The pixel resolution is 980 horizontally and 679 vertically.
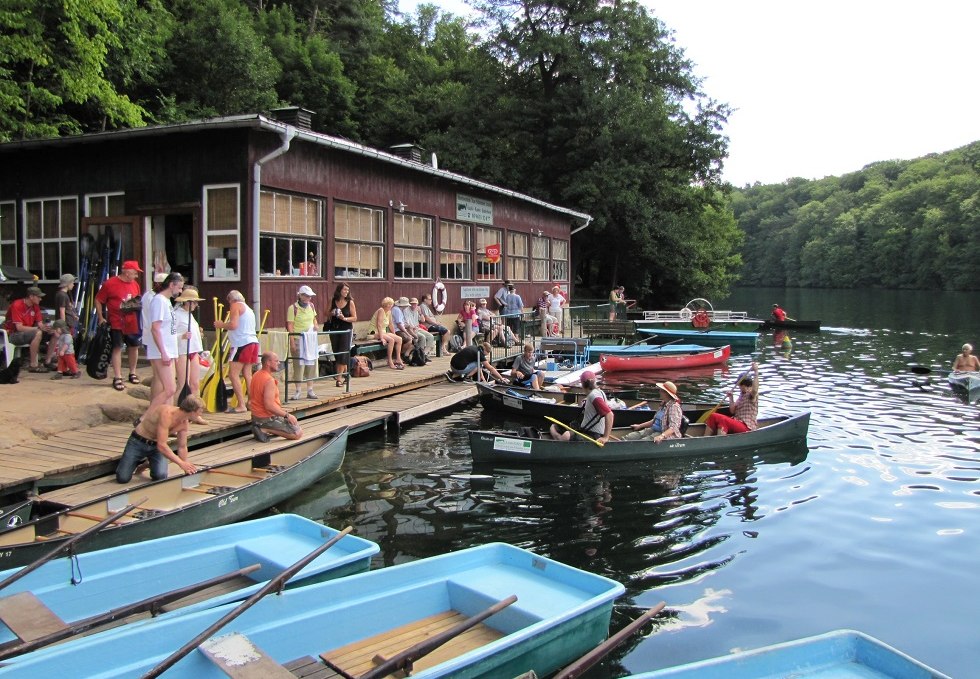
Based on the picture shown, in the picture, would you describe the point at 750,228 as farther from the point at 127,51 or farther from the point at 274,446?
the point at 274,446

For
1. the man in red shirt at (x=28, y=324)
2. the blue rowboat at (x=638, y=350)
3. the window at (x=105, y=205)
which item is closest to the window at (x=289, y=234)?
the window at (x=105, y=205)

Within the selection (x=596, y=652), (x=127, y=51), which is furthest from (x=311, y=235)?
(x=127, y=51)

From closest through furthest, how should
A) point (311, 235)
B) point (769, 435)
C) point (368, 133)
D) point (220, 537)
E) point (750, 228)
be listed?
point (220, 537), point (769, 435), point (311, 235), point (368, 133), point (750, 228)

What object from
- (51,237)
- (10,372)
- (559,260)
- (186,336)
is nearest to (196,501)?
(186,336)

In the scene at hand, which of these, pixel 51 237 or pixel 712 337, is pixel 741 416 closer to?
pixel 51 237

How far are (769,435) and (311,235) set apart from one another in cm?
963

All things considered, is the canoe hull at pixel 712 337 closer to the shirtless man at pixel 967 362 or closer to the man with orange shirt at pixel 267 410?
the shirtless man at pixel 967 362

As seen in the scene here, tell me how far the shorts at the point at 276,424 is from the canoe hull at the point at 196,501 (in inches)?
15.2

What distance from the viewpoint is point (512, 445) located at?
38.0 feet

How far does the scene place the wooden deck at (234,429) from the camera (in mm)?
8828

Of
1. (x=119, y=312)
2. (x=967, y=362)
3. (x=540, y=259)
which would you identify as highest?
(x=540, y=259)

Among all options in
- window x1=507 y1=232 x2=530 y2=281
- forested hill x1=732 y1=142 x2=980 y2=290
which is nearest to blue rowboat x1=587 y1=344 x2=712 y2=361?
window x1=507 y1=232 x2=530 y2=281

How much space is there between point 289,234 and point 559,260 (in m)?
16.6

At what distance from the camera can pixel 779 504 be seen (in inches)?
417
